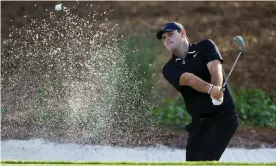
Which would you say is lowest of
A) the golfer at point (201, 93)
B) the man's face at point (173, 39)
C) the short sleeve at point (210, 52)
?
the golfer at point (201, 93)

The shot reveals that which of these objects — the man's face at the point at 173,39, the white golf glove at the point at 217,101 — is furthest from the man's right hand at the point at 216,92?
the man's face at the point at 173,39

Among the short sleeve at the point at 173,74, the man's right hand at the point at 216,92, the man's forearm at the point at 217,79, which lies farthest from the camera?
A: the short sleeve at the point at 173,74

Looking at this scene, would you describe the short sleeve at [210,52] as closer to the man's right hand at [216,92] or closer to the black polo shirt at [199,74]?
the black polo shirt at [199,74]

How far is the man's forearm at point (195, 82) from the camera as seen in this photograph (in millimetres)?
4111

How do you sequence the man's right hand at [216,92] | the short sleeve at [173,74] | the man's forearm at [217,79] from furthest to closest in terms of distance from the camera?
the short sleeve at [173,74] < the man's forearm at [217,79] < the man's right hand at [216,92]

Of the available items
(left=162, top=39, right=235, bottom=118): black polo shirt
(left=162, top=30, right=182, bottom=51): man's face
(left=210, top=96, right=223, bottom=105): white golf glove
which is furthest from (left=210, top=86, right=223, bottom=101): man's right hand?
(left=162, top=30, right=182, bottom=51): man's face

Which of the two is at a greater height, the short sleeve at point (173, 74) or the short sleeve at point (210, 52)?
the short sleeve at point (210, 52)

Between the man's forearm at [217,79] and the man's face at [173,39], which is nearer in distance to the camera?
the man's forearm at [217,79]

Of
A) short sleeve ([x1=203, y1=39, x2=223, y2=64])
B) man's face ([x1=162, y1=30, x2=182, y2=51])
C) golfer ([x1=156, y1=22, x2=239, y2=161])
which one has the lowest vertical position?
golfer ([x1=156, y1=22, x2=239, y2=161])

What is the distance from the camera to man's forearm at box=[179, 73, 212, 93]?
4.11m

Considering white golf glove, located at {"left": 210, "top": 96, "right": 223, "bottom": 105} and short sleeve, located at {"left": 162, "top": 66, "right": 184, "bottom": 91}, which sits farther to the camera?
short sleeve, located at {"left": 162, "top": 66, "right": 184, "bottom": 91}

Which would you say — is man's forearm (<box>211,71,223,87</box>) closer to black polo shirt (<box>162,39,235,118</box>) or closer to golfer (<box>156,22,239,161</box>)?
golfer (<box>156,22,239,161</box>)

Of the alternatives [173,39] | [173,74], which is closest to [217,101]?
[173,74]

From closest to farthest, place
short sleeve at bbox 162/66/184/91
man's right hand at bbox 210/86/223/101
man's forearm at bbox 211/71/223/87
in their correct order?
man's right hand at bbox 210/86/223/101
man's forearm at bbox 211/71/223/87
short sleeve at bbox 162/66/184/91
